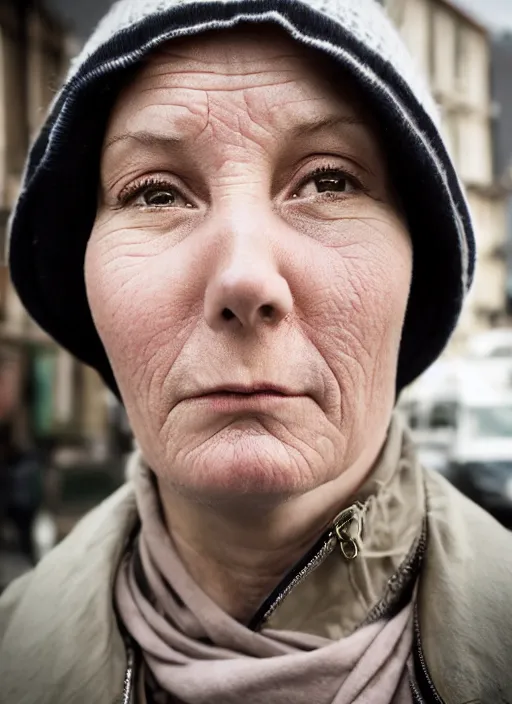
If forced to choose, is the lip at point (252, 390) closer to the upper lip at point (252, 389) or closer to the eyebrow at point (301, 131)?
the upper lip at point (252, 389)

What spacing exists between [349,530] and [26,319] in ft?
5.32

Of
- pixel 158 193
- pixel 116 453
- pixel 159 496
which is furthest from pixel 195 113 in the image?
pixel 116 453

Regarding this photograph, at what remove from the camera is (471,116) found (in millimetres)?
1602

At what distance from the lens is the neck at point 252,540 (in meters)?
1.03

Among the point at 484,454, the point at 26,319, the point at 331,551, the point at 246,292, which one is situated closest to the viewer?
the point at 246,292

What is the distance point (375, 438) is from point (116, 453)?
3.70 feet

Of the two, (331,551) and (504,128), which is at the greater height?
(504,128)

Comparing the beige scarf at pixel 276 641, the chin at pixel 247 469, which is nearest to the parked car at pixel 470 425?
the beige scarf at pixel 276 641

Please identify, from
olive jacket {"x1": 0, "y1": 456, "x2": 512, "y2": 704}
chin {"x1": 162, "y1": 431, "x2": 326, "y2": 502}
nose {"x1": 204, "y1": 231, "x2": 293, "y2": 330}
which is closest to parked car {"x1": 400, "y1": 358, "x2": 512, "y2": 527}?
olive jacket {"x1": 0, "y1": 456, "x2": 512, "y2": 704}

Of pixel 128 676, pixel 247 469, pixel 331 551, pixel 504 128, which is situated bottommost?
pixel 128 676

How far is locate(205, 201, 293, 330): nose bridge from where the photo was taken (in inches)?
32.5

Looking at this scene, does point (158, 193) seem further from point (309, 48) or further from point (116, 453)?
point (116, 453)

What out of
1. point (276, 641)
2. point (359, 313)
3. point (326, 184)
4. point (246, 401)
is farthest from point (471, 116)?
point (276, 641)

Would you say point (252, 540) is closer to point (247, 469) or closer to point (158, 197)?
point (247, 469)
